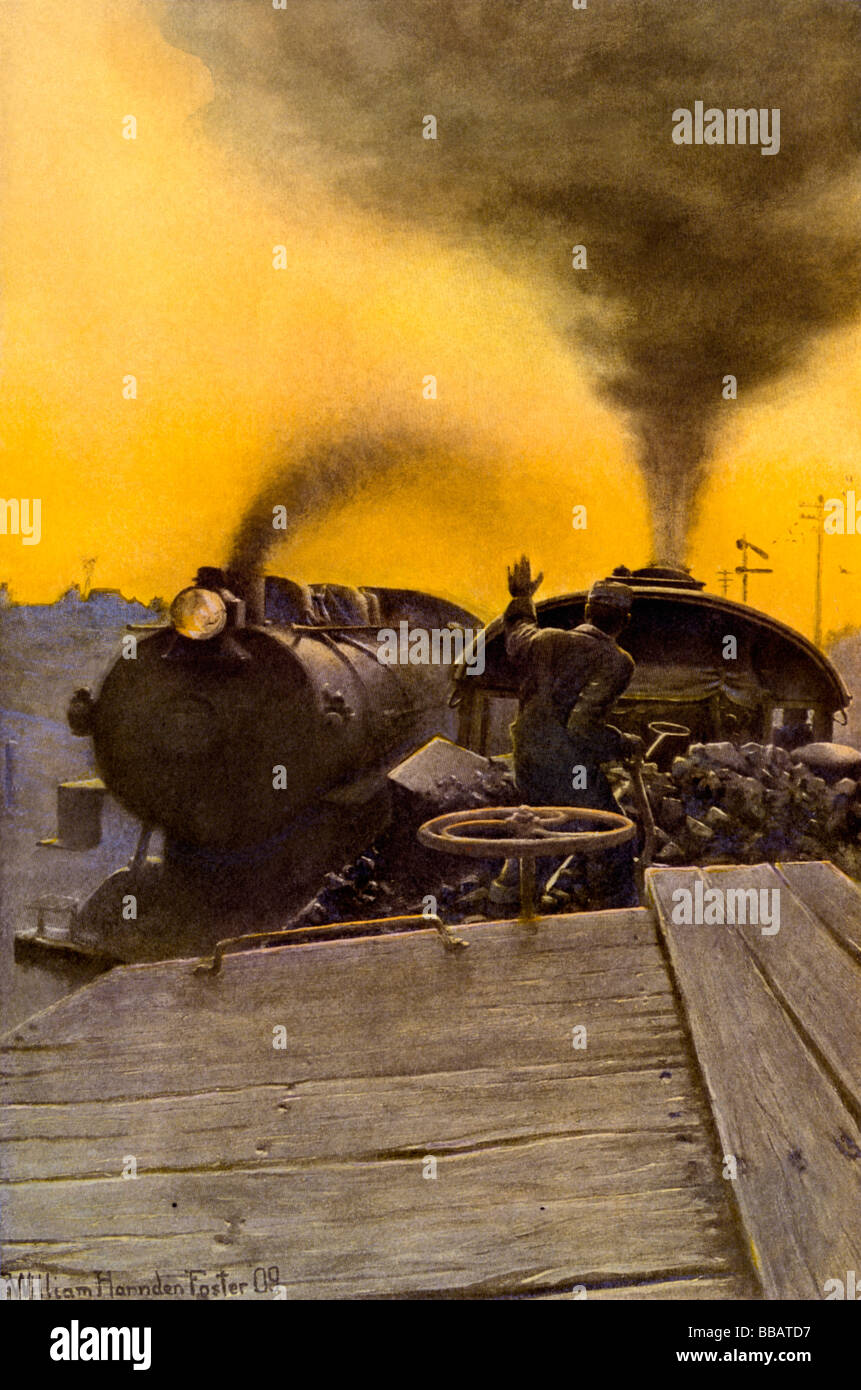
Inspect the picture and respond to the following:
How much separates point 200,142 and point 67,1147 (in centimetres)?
337

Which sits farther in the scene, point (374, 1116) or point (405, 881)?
point (405, 881)

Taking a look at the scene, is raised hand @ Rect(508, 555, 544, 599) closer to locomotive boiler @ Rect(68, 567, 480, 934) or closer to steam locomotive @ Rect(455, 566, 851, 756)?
steam locomotive @ Rect(455, 566, 851, 756)

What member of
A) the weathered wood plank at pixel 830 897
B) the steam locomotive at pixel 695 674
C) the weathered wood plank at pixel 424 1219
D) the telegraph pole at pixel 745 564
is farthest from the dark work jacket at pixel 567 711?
the weathered wood plank at pixel 424 1219

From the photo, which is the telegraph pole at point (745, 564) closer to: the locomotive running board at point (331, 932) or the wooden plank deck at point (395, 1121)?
the wooden plank deck at point (395, 1121)

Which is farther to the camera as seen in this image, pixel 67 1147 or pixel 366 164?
pixel 366 164

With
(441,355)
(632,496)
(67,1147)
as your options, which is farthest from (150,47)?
(67,1147)

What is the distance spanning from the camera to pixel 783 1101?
2184 millimetres

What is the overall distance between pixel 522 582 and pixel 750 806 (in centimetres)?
114

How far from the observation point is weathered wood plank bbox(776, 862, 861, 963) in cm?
268

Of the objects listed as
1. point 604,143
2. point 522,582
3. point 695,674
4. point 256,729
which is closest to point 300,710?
point 256,729

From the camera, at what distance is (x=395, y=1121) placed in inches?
94.8

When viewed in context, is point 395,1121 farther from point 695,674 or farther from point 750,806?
point 695,674

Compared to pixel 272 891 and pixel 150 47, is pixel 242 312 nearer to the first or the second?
pixel 150 47

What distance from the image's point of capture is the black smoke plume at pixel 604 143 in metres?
3.43
